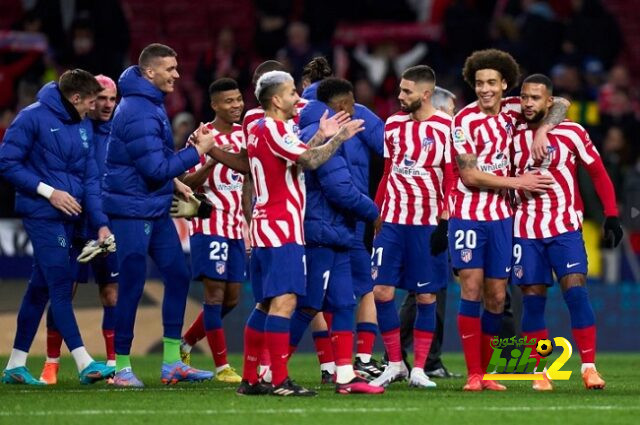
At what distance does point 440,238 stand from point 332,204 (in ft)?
3.24

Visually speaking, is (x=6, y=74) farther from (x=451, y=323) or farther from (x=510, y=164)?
(x=510, y=164)

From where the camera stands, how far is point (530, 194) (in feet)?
36.0

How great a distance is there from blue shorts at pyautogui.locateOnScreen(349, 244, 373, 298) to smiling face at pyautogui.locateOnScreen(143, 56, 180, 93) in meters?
1.77

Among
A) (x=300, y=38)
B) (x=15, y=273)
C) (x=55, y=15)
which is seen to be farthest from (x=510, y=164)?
(x=55, y=15)

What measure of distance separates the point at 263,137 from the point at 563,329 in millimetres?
6842

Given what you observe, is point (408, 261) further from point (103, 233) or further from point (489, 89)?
point (103, 233)

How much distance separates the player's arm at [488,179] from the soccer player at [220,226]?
6.43 ft

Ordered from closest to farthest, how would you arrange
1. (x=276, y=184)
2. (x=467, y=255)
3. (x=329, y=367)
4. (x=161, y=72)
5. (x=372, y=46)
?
1. (x=276, y=184)
2. (x=467, y=255)
3. (x=161, y=72)
4. (x=329, y=367)
5. (x=372, y=46)

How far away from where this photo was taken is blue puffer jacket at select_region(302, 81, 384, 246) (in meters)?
11.1

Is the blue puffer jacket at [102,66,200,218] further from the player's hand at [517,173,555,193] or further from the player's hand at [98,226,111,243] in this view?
the player's hand at [517,173,555,193]

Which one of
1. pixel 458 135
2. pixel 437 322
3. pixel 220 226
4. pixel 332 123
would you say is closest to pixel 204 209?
pixel 220 226

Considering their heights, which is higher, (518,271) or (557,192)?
(557,192)

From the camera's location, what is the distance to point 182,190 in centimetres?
1153

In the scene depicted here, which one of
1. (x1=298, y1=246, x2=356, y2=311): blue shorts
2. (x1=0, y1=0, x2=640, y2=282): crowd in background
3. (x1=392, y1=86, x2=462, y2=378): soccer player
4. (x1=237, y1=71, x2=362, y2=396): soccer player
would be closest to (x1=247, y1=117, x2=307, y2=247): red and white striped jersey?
(x1=237, y1=71, x2=362, y2=396): soccer player
